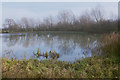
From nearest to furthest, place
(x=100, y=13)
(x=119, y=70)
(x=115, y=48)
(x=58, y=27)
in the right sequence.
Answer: (x=119, y=70)
(x=115, y=48)
(x=100, y=13)
(x=58, y=27)

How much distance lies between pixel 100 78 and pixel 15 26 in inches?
1739

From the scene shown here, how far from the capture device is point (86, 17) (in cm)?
3459

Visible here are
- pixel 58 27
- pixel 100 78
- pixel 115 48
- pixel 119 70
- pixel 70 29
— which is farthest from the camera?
pixel 58 27

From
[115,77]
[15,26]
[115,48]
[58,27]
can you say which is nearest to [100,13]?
[58,27]

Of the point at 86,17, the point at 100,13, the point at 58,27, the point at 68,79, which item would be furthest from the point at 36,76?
the point at 58,27

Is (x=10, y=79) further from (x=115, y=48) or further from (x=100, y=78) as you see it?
(x=115, y=48)

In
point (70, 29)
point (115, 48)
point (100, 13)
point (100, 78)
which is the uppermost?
point (100, 13)

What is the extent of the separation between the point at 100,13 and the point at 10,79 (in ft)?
98.1

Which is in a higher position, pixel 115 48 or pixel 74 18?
pixel 74 18

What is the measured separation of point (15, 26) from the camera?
138ft

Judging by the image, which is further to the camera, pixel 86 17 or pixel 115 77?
pixel 86 17

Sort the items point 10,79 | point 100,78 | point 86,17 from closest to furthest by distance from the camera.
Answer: point 10,79 → point 100,78 → point 86,17

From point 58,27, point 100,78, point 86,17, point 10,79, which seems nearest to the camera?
point 10,79

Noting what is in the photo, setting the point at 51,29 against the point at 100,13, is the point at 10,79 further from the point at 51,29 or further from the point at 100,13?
the point at 51,29
